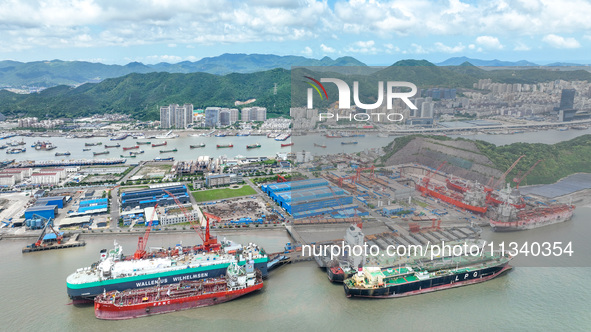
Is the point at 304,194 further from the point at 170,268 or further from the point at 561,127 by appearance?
the point at 561,127

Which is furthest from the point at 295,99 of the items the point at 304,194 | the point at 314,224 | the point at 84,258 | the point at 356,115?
the point at 84,258

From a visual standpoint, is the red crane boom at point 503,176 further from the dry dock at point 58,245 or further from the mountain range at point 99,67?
the mountain range at point 99,67

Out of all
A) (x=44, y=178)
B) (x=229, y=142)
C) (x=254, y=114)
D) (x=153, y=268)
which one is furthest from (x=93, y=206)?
(x=254, y=114)

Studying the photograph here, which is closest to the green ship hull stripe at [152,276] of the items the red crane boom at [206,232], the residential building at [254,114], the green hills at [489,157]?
the red crane boom at [206,232]

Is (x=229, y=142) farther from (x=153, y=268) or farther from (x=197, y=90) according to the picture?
(x=197, y=90)

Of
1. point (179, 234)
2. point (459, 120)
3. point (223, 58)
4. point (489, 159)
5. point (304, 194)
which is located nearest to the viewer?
point (179, 234)

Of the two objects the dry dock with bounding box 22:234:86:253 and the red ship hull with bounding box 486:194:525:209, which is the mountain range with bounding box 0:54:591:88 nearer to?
the red ship hull with bounding box 486:194:525:209
